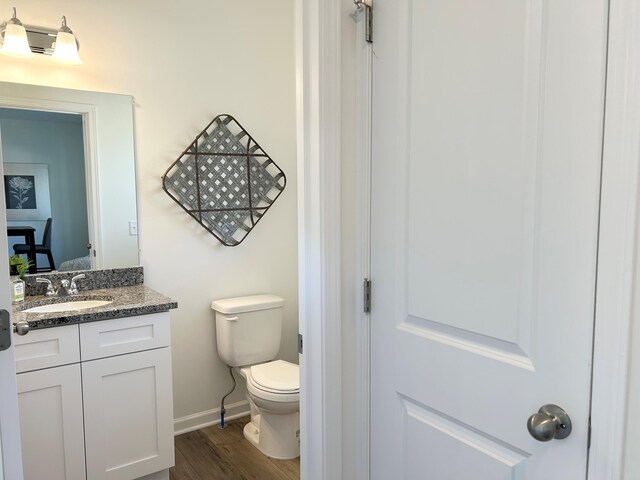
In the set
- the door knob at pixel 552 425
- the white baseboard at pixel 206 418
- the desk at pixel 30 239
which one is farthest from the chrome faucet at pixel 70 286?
the door knob at pixel 552 425

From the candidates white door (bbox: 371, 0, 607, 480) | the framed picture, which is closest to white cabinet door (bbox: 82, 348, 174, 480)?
the framed picture

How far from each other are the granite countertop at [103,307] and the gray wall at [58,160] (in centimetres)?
26

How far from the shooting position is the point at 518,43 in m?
0.91

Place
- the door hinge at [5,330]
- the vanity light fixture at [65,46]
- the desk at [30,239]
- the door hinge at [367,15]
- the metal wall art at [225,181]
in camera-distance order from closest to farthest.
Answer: the door hinge at [5,330] < the door hinge at [367,15] < the vanity light fixture at [65,46] < the desk at [30,239] < the metal wall art at [225,181]

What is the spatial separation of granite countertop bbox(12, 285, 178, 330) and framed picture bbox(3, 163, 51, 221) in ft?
1.39

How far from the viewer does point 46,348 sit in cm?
183

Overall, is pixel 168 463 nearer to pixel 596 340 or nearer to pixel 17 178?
pixel 17 178

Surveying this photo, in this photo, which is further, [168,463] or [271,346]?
[271,346]

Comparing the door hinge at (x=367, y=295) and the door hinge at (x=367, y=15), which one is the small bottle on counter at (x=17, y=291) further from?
the door hinge at (x=367, y=15)

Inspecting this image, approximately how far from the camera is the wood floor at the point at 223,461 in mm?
2328

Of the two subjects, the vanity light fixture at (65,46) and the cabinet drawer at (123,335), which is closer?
the cabinet drawer at (123,335)

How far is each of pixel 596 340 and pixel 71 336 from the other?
6.14ft

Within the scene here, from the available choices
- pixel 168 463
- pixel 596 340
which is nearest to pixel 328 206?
pixel 596 340

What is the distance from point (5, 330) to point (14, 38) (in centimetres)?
170
